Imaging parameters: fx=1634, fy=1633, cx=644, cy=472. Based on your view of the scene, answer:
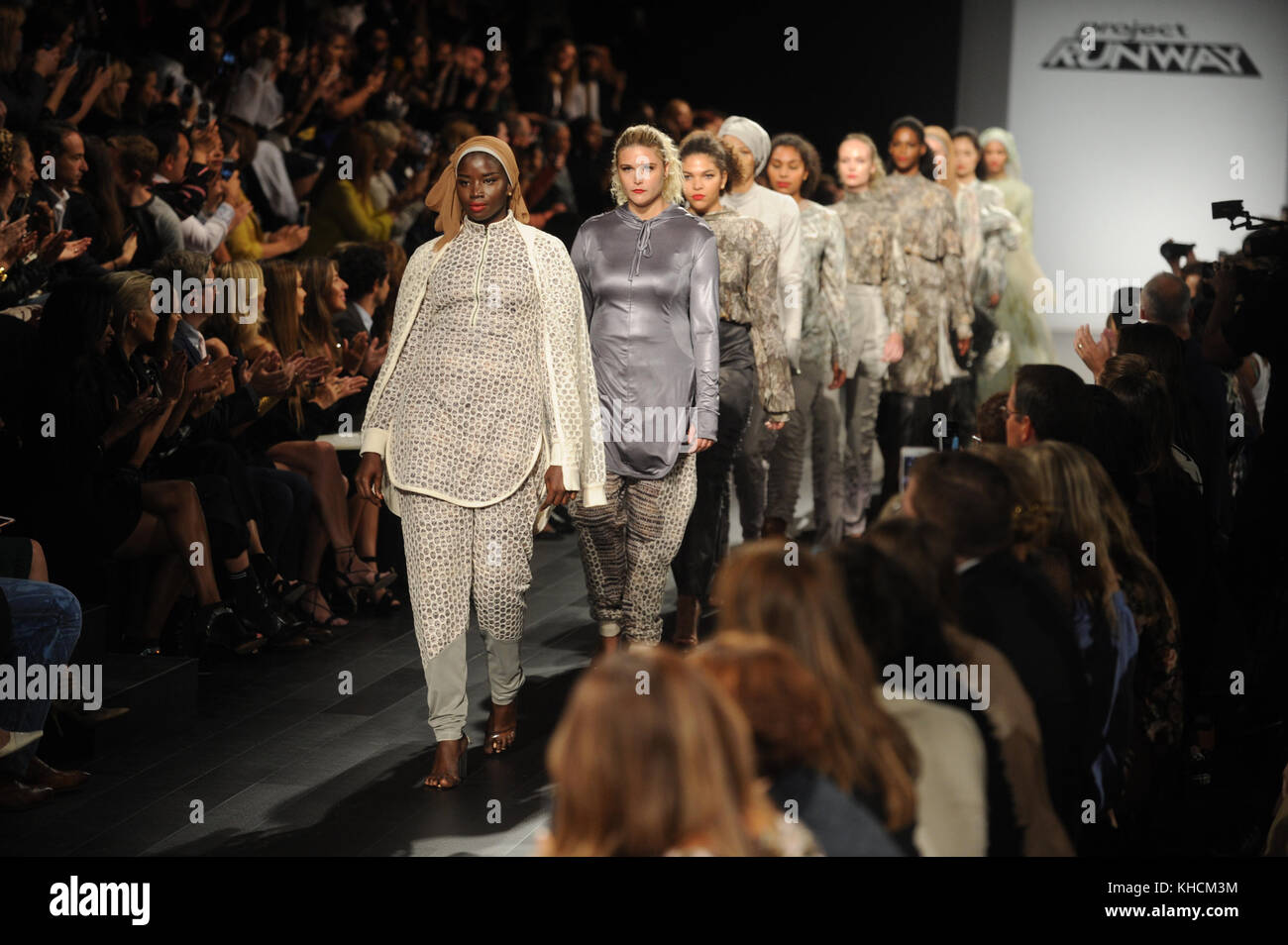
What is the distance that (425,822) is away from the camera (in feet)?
12.1

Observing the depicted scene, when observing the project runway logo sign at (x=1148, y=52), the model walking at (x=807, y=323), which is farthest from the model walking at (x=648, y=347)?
the project runway logo sign at (x=1148, y=52)

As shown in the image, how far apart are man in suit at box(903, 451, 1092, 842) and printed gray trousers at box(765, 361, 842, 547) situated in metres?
3.34

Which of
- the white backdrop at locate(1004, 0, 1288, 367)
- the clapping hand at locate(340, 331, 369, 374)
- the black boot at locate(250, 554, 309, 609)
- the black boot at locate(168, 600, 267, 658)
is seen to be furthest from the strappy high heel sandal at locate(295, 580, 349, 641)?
the white backdrop at locate(1004, 0, 1288, 367)

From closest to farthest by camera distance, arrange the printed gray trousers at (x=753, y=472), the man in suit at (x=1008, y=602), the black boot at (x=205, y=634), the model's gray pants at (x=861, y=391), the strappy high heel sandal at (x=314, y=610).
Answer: the man in suit at (x=1008, y=602), the black boot at (x=205, y=634), the strappy high heel sandal at (x=314, y=610), the printed gray trousers at (x=753, y=472), the model's gray pants at (x=861, y=391)

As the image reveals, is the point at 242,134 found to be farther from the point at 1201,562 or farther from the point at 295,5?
the point at 1201,562

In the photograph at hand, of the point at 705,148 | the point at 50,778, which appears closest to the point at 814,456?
the point at 705,148

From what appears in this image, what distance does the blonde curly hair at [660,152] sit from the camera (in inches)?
180

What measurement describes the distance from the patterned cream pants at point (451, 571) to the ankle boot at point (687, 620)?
1.32 meters

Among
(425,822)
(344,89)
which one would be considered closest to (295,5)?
(344,89)

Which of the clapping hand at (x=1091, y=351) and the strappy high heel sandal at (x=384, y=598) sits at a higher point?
the clapping hand at (x=1091, y=351)

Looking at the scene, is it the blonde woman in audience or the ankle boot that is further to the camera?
the ankle boot

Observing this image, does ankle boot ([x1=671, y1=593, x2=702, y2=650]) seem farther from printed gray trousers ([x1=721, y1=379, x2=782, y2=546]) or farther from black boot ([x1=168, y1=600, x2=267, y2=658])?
black boot ([x1=168, y1=600, x2=267, y2=658])

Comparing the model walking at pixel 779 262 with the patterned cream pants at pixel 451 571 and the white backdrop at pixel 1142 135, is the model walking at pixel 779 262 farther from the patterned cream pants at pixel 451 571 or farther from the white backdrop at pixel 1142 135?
the white backdrop at pixel 1142 135

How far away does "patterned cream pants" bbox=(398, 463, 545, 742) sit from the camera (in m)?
3.93
